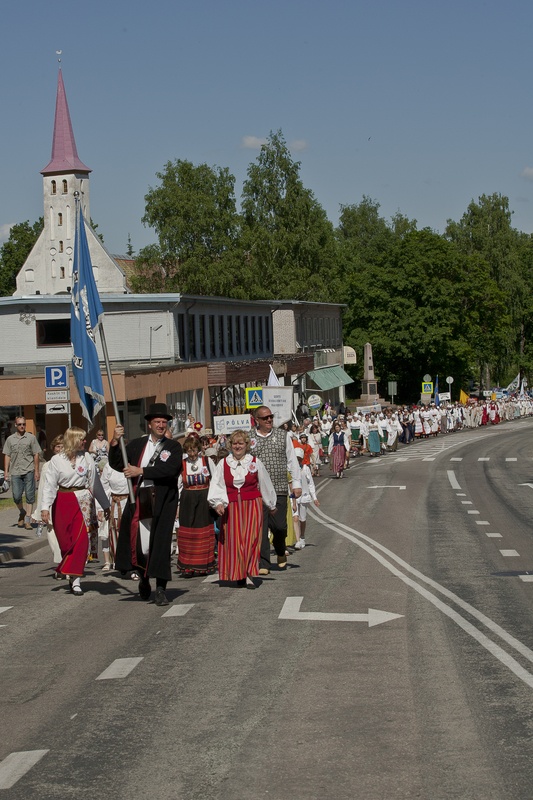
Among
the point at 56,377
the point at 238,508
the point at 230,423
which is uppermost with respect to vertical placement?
the point at 56,377

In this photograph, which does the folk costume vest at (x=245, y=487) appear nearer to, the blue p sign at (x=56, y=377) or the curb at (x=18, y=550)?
the curb at (x=18, y=550)

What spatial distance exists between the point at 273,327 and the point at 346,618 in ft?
211

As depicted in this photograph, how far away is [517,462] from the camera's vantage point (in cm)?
4428

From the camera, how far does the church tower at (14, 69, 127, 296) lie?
91.9 metres

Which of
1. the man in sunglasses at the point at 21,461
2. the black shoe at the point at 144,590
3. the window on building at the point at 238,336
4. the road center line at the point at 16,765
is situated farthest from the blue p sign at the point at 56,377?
the window on building at the point at 238,336

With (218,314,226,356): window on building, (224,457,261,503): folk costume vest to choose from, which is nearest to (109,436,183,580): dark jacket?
(224,457,261,503): folk costume vest

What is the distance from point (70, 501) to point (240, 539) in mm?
1868

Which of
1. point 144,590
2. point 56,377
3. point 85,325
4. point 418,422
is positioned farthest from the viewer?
point 418,422

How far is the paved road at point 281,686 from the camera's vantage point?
622 centimetres

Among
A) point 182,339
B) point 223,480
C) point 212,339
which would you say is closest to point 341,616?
point 223,480

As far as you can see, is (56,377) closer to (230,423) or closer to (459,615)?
(230,423)

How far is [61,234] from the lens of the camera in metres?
94.9

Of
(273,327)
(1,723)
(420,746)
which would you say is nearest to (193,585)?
(1,723)

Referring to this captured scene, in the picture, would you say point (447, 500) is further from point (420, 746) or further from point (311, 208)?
point (311, 208)
